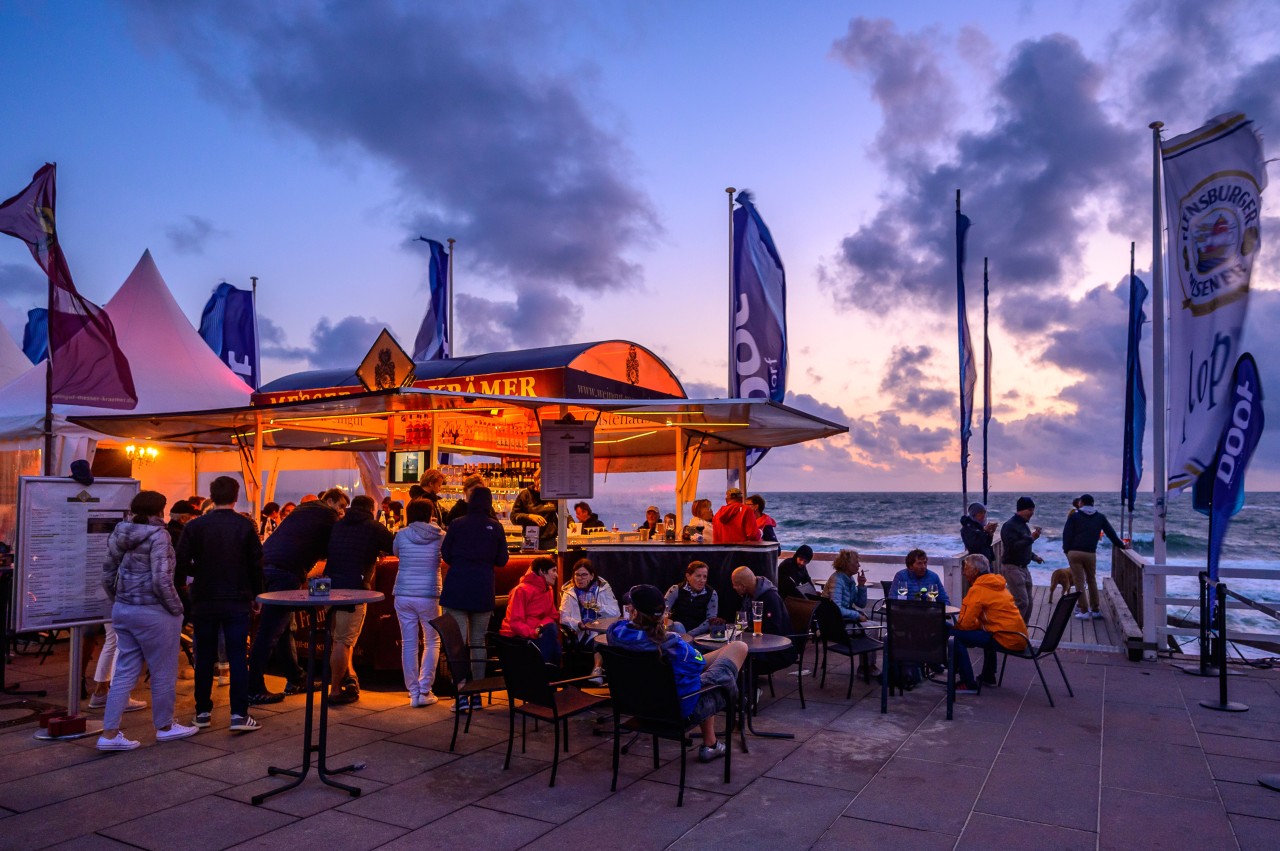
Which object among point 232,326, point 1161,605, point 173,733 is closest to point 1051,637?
point 1161,605

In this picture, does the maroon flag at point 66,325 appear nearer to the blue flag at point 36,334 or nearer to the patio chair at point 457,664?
the patio chair at point 457,664

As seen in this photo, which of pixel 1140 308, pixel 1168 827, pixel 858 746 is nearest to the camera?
pixel 1168 827

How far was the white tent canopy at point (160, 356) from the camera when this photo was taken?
11.5 m

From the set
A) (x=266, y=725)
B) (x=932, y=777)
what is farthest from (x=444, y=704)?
(x=932, y=777)

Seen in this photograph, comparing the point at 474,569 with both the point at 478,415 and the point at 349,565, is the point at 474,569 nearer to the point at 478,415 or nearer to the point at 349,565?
the point at 349,565

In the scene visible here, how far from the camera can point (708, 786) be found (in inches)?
187

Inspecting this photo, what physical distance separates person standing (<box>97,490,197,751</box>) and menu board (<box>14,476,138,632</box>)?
0.75 metres

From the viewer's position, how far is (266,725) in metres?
6.00

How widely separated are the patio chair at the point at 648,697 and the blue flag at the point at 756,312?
26.2 feet

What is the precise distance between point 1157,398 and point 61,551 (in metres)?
10.2

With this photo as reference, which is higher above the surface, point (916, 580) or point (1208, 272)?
point (1208, 272)

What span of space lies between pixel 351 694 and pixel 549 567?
6.42ft

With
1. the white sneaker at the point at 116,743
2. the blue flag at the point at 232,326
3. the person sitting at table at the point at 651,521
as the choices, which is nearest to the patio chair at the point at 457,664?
the white sneaker at the point at 116,743

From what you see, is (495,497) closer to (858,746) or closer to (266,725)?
(266,725)
